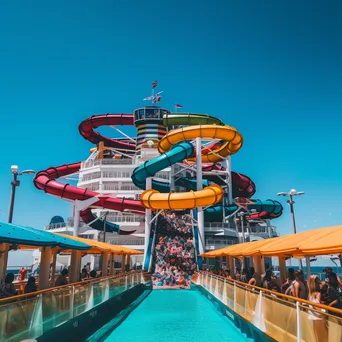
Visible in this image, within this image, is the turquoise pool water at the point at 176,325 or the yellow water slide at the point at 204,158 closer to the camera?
the turquoise pool water at the point at 176,325

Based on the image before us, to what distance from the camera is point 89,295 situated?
1060 cm

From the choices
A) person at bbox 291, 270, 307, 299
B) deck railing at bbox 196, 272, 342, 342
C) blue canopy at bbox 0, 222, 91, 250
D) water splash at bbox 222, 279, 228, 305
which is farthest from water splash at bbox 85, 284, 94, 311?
person at bbox 291, 270, 307, 299

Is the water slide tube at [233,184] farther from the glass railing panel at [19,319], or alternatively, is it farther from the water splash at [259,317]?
the glass railing panel at [19,319]

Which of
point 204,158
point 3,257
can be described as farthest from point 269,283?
point 204,158

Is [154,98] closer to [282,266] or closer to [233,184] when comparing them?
[233,184]

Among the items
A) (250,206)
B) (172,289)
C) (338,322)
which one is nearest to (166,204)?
(172,289)

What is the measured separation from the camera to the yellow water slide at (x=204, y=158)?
26.1 meters

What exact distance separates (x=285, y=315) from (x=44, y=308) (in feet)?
15.8

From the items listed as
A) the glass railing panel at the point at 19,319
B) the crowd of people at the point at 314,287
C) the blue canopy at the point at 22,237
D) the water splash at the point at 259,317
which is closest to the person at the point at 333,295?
the crowd of people at the point at 314,287

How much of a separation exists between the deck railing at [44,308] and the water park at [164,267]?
23 mm

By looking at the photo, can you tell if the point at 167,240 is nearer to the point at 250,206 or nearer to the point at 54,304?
the point at 250,206

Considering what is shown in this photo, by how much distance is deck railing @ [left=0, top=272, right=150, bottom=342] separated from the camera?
18.4 feet

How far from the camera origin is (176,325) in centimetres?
1167

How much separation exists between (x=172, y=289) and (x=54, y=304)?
17516 millimetres
